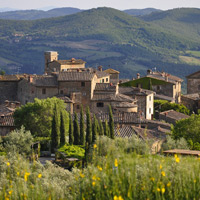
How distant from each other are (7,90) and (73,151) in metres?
41.9

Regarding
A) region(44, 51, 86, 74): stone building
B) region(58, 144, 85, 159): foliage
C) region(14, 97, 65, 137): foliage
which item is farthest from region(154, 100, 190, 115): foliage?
region(58, 144, 85, 159): foliage

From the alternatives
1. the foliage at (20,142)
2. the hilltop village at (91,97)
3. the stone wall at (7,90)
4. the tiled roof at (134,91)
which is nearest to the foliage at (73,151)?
the foliage at (20,142)

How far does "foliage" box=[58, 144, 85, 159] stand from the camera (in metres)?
44.9

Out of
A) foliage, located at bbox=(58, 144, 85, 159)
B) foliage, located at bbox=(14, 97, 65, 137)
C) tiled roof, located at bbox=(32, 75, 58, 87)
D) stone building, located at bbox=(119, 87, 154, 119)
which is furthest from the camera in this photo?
stone building, located at bbox=(119, 87, 154, 119)

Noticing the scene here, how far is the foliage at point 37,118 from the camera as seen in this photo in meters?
56.2

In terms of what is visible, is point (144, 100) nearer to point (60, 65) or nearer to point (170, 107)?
point (170, 107)

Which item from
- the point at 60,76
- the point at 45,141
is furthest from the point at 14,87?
the point at 45,141

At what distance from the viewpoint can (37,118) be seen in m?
56.5

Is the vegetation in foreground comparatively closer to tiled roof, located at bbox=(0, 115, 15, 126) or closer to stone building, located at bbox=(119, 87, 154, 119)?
tiled roof, located at bbox=(0, 115, 15, 126)

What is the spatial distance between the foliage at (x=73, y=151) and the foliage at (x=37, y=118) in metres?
6.69

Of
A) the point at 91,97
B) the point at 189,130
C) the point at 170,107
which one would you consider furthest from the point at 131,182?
the point at 170,107

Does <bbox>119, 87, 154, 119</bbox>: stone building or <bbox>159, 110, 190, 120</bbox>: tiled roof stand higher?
<bbox>119, 87, 154, 119</bbox>: stone building

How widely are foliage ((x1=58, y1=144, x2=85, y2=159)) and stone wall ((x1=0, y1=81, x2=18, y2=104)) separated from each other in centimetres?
3731

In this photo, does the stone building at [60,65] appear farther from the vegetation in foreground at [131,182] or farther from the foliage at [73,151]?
the vegetation in foreground at [131,182]
